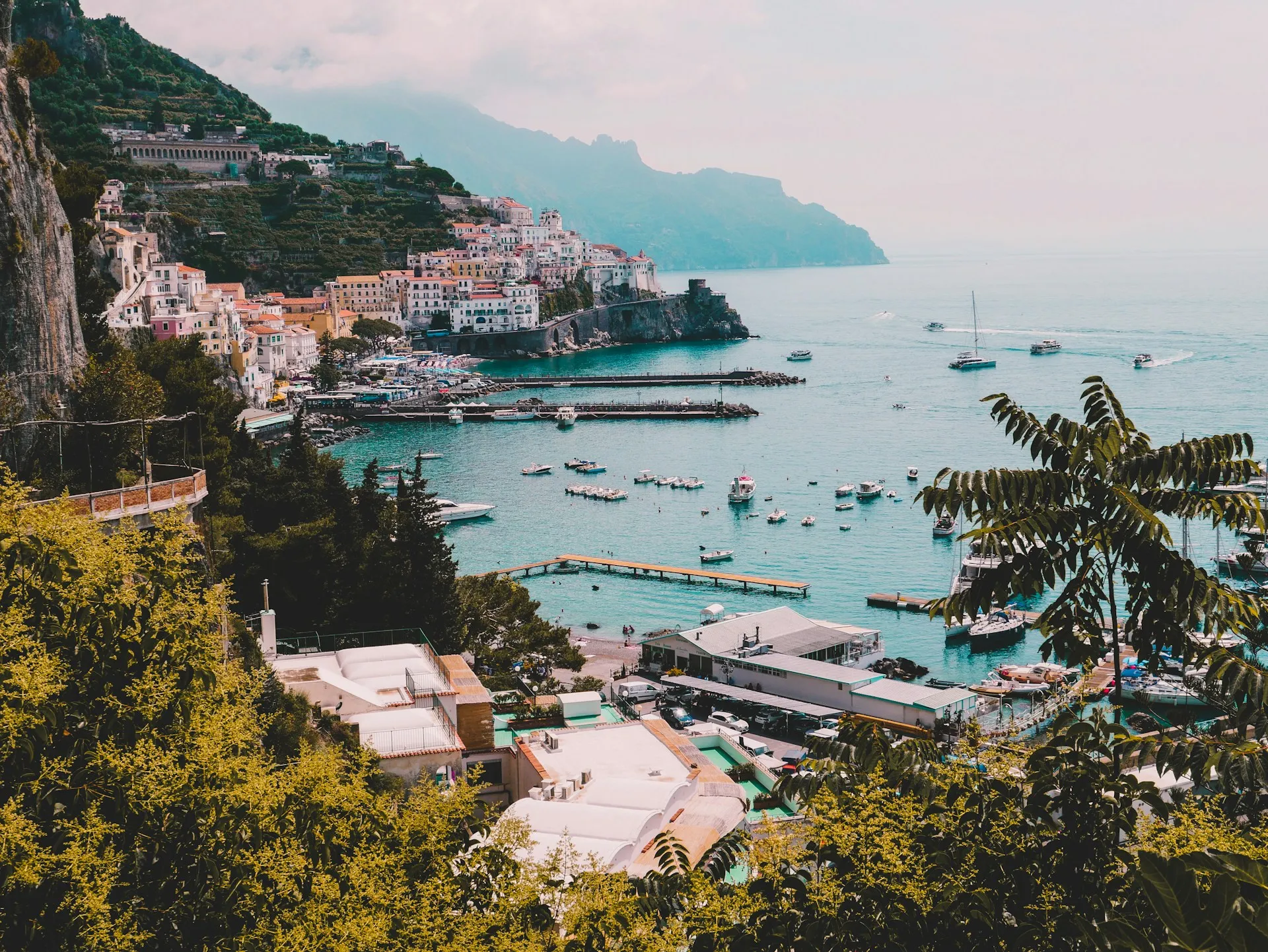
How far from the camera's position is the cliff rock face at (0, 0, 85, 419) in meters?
Result: 13.5

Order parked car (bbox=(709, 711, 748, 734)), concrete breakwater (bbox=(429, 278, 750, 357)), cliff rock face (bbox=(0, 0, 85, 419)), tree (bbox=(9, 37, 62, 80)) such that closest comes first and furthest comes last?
cliff rock face (bbox=(0, 0, 85, 419)) → tree (bbox=(9, 37, 62, 80)) → parked car (bbox=(709, 711, 748, 734)) → concrete breakwater (bbox=(429, 278, 750, 357))

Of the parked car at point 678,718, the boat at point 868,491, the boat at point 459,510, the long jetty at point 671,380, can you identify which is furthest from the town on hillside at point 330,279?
the parked car at point 678,718

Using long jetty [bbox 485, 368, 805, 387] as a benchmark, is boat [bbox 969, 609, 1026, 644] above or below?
below

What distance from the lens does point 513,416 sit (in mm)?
66688

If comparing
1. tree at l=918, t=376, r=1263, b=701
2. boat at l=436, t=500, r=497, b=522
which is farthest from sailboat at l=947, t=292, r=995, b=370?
tree at l=918, t=376, r=1263, b=701

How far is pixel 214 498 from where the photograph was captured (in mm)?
18500

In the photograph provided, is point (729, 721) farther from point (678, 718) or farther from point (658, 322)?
point (658, 322)

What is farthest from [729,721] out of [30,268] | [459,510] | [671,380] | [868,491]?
[671,380]

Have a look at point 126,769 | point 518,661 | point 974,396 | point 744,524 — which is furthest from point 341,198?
point 126,769

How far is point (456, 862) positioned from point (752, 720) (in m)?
16.3

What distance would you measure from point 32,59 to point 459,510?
27.5 meters

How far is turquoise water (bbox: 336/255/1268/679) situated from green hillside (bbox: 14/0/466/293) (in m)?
19.2

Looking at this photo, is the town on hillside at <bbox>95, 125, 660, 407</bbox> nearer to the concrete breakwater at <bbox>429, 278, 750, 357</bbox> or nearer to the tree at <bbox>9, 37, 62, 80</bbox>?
the concrete breakwater at <bbox>429, 278, 750, 357</bbox>

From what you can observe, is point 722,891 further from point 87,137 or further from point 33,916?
point 87,137
